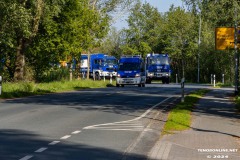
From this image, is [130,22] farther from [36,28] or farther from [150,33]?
[36,28]

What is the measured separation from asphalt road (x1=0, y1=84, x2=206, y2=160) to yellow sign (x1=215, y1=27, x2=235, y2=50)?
10.4m

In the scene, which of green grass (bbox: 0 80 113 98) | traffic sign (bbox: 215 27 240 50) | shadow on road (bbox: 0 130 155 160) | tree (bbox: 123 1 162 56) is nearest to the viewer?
shadow on road (bbox: 0 130 155 160)

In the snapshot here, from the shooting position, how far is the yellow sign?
32969mm

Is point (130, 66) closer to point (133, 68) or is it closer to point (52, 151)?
point (133, 68)

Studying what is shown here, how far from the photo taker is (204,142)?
1282 cm

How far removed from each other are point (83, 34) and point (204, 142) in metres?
37.2

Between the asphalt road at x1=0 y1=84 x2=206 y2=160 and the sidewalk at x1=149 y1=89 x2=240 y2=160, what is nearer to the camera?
the sidewalk at x1=149 y1=89 x2=240 y2=160

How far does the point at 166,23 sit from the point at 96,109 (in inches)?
2849

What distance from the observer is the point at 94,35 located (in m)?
54.1

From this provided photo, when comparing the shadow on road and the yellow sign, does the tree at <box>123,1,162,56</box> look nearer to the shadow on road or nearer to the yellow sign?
the yellow sign

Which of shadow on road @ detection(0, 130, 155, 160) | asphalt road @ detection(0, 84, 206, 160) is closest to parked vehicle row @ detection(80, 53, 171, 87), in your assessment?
asphalt road @ detection(0, 84, 206, 160)

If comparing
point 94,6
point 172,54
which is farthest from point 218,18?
point 172,54

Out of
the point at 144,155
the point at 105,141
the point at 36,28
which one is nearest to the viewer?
the point at 144,155

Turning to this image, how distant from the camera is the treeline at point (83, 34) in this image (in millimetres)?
33188
